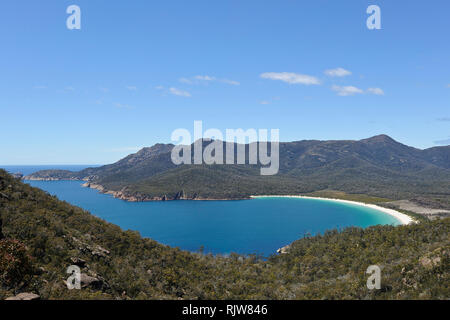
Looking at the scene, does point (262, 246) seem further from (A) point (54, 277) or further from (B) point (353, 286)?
(A) point (54, 277)

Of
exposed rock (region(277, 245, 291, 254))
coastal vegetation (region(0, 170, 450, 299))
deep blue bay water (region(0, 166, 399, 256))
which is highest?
coastal vegetation (region(0, 170, 450, 299))

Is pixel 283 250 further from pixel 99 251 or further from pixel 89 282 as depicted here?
pixel 89 282

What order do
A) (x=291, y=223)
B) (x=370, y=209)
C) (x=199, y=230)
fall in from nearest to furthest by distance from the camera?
(x=199, y=230) → (x=291, y=223) → (x=370, y=209)

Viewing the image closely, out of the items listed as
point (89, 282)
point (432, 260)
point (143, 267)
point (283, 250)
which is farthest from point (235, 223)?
point (89, 282)

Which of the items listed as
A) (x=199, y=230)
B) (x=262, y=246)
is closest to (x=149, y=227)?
(x=199, y=230)

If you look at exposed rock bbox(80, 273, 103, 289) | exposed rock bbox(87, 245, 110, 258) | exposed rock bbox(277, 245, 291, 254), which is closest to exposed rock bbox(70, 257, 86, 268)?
exposed rock bbox(80, 273, 103, 289)

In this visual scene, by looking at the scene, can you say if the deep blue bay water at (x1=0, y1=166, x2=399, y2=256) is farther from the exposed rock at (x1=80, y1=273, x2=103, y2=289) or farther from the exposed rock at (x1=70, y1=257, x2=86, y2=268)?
the exposed rock at (x1=80, y1=273, x2=103, y2=289)
